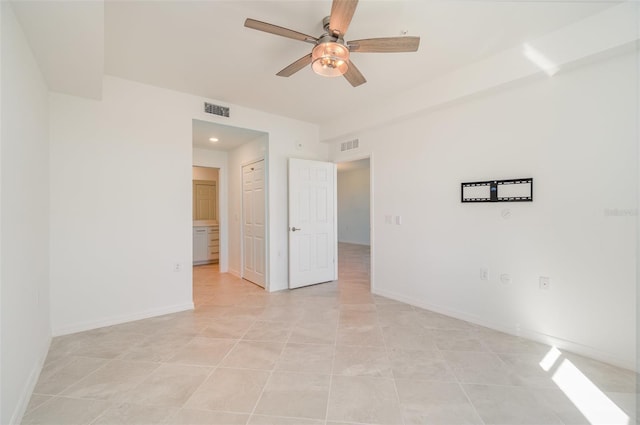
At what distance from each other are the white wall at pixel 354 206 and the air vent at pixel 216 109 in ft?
20.3

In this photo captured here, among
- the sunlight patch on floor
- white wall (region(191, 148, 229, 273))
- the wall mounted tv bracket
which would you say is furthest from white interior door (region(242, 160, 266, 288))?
the sunlight patch on floor

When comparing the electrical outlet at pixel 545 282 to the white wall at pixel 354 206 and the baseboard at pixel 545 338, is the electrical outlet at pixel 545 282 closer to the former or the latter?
the baseboard at pixel 545 338

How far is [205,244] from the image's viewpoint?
6559 millimetres

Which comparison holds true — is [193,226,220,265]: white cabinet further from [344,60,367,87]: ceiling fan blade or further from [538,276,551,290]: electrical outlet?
[538,276,551,290]: electrical outlet

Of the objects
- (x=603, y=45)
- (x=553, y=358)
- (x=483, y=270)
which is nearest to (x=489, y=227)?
(x=483, y=270)

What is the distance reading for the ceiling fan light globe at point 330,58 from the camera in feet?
6.59

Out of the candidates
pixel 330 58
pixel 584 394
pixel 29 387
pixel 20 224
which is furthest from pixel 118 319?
pixel 584 394

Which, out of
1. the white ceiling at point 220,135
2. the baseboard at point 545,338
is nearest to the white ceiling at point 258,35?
the white ceiling at point 220,135

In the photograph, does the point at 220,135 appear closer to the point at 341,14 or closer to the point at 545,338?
the point at 341,14

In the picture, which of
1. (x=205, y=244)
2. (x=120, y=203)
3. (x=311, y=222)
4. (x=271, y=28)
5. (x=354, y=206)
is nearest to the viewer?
(x=271, y=28)

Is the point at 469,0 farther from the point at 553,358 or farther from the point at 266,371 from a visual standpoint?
the point at 266,371

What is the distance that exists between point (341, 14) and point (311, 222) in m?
3.21

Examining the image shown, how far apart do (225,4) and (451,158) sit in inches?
107

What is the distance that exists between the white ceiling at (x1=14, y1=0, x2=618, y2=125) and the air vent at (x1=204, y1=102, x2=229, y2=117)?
14.8 inches
